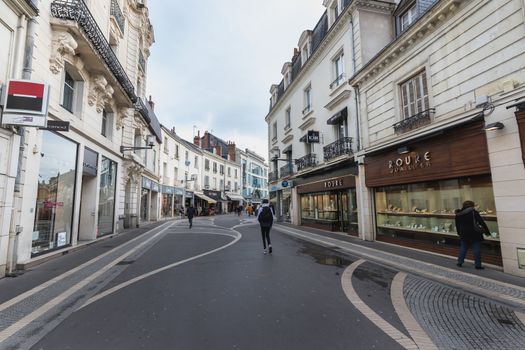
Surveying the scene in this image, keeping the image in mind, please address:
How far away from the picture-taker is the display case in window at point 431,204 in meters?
7.06

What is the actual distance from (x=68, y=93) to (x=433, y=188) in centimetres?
1221

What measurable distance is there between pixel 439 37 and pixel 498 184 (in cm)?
454

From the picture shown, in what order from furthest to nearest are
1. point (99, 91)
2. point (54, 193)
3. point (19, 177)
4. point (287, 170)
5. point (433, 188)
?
point (287, 170)
point (99, 91)
point (433, 188)
point (54, 193)
point (19, 177)

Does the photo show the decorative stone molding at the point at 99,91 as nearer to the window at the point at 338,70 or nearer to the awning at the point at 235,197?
the window at the point at 338,70

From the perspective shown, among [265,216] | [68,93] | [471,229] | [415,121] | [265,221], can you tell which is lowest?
[471,229]

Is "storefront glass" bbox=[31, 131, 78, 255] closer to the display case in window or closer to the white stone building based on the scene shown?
the white stone building

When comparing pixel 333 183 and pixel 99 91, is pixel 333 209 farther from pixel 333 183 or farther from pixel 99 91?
pixel 99 91

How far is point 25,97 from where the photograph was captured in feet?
19.4

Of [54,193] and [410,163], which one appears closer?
[54,193]

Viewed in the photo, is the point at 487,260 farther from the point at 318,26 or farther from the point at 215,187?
the point at 215,187

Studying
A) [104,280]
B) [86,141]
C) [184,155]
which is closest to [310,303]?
[104,280]

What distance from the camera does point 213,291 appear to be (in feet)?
15.4

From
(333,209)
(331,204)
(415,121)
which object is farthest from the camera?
(331,204)

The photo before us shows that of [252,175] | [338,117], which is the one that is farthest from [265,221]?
[252,175]
